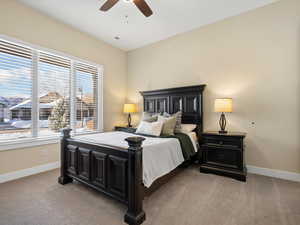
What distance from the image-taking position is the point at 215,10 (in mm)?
2920

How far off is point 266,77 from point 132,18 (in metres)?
2.85

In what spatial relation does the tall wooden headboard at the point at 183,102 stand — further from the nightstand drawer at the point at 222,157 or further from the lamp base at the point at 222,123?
the nightstand drawer at the point at 222,157

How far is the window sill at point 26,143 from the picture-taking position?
2.55 metres

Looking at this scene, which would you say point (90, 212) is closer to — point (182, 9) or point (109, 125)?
point (109, 125)

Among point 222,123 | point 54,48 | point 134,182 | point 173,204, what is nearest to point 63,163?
point 134,182

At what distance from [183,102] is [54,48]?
3.03 meters

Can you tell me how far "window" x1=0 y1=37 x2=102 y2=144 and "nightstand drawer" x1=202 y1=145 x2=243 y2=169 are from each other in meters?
2.81

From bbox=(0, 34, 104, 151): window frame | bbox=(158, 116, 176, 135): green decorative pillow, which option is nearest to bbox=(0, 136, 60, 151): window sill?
bbox=(0, 34, 104, 151): window frame

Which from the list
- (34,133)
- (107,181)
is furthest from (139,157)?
(34,133)

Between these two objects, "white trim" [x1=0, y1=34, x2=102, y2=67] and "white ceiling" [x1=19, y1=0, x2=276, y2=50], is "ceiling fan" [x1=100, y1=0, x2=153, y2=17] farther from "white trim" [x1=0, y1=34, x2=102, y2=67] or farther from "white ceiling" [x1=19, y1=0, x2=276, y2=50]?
"white trim" [x1=0, y1=34, x2=102, y2=67]

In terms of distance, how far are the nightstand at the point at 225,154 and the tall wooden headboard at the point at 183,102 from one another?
22.5 inches

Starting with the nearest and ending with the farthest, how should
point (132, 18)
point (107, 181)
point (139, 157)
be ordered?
point (139, 157) < point (107, 181) < point (132, 18)

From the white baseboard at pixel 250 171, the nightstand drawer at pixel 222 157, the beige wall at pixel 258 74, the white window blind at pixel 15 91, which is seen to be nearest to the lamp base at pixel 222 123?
the beige wall at pixel 258 74

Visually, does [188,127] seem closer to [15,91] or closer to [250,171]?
[250,171]
